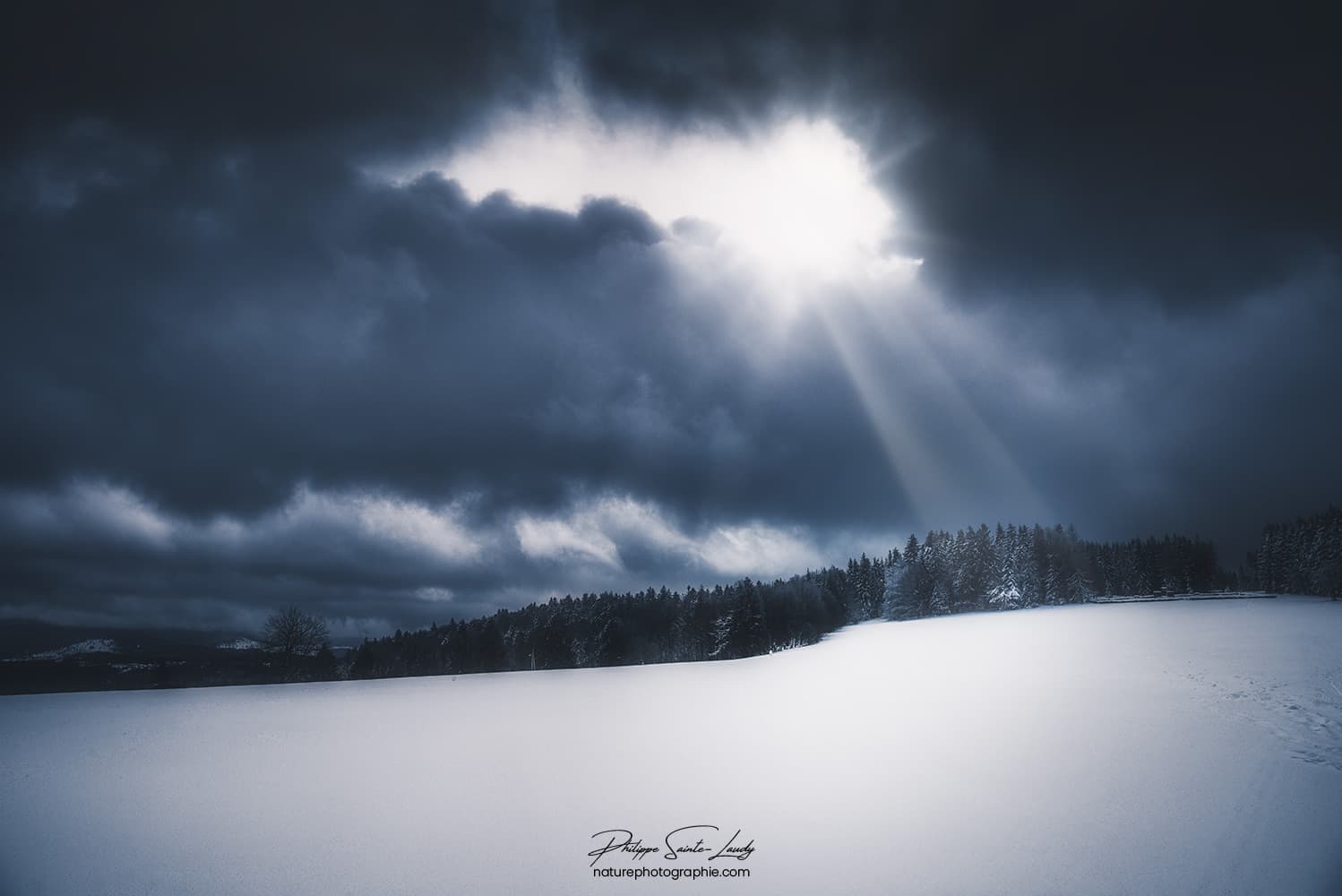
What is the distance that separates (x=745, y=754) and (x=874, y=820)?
20.5 ft

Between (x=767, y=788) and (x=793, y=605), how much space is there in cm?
10043

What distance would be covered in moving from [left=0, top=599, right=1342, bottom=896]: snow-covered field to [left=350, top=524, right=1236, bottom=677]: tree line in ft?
224

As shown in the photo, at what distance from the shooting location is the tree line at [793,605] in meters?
97.6

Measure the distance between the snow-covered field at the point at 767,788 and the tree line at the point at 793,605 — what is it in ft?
224

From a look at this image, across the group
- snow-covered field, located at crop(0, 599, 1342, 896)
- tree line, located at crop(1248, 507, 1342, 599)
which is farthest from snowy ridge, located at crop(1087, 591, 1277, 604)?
snow-covered field, located at crop(0, 599, 1342, 896)

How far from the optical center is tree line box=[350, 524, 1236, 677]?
97.6 metres

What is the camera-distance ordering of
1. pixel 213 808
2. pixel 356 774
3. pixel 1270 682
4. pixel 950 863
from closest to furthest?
pixel 950 863 → pixel 213 808 → pixel 356 774 → pixel 1270 682

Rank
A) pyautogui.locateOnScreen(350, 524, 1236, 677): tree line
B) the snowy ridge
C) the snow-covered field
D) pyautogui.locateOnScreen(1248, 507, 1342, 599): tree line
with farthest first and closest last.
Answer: pyautogui.locateOnScreen(350, 524, 1236, 677): tree line, the snowy ridge, pyautogui.locateOnScreen(1248, 507, 1342, 599): tree line, the snow-covered field

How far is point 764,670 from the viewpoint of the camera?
43.8 meters

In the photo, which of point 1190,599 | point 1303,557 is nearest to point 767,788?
point 1190,599

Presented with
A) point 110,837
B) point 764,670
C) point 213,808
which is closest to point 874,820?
point 213,808

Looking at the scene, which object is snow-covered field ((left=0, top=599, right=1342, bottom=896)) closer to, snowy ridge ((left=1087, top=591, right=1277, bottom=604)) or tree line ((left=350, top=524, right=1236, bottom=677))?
snowy ridge ((left=1087, top=591, right=1277, bottom=604))

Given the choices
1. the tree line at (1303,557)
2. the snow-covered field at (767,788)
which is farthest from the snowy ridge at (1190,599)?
the snow-covered field at (767,788)

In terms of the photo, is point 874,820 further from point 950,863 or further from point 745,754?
point 745,754
